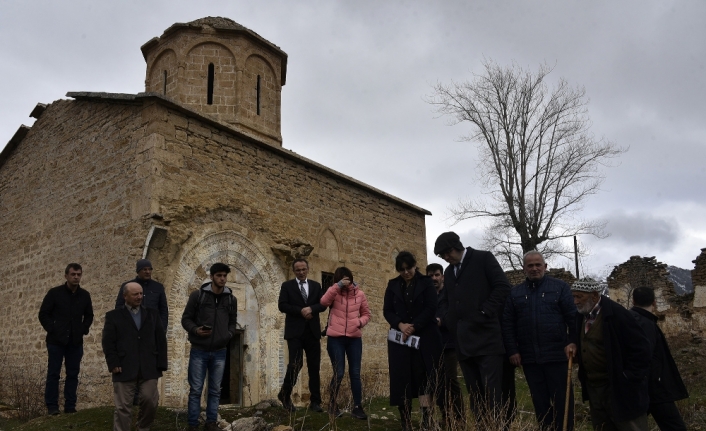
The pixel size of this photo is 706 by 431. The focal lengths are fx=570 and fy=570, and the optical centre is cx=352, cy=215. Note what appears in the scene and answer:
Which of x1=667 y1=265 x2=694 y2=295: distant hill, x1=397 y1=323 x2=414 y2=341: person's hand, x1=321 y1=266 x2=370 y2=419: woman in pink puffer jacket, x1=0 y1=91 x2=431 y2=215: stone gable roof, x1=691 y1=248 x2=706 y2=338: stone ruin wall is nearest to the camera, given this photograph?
x1=397 y1=323 x2=414 y2=341: person's hand

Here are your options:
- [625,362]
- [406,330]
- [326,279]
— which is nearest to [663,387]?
[625,362]

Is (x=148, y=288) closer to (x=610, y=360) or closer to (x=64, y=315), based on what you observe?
(x=64, y=315)

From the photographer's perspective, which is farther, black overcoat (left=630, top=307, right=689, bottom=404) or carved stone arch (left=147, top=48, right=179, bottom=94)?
carved stone arch (left=147, top=48, right=179, bottom=94)

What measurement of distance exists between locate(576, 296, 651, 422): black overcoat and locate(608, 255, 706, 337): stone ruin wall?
13.9 meters

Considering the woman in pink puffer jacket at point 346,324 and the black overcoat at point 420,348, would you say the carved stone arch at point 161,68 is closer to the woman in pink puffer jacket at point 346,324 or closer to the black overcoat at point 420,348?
the woman in pink puffer jacket at point 346,324

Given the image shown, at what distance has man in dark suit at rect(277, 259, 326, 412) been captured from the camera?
20.7ft

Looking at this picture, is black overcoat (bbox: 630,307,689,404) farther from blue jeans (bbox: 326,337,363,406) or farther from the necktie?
the necktie

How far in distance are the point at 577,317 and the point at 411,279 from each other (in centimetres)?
163

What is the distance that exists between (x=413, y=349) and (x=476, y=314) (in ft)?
2.82

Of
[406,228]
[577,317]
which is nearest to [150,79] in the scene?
[406,228]

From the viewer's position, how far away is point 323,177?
39.8ft

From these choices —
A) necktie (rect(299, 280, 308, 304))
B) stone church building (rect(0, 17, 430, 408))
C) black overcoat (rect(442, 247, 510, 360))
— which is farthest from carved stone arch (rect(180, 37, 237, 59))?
black overcoat (rect(442, 247, 510, 360))

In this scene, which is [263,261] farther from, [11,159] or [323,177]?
[11,159]

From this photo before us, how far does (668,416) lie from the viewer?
4586mm
